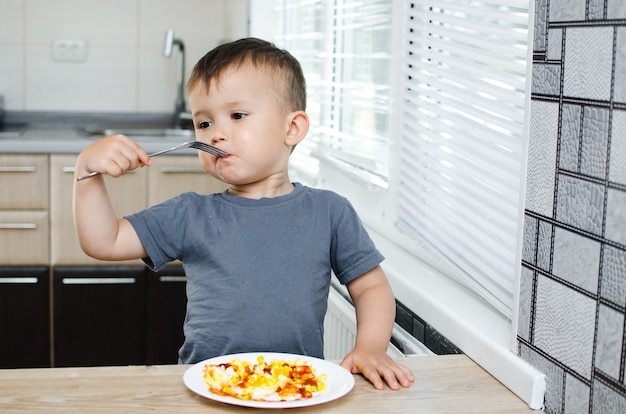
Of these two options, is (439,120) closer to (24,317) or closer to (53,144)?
(53,144)

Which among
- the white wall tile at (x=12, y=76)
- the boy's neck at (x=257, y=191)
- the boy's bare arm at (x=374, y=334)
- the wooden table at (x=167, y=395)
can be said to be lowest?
the wooden table at (x=167, y=395)

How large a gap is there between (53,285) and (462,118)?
75.9 inches

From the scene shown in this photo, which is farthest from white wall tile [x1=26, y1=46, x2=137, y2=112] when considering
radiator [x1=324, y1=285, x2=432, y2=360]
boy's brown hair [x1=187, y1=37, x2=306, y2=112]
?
boy's brown hair [x1=187, y1=37, x2=306, y2=112]

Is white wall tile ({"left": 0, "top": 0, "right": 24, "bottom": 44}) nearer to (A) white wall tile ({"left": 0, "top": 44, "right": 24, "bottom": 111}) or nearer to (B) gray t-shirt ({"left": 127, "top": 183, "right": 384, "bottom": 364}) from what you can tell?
(A) white wall tile ({"left": 0, "top": 44, "right": 24, "bottom": 111})

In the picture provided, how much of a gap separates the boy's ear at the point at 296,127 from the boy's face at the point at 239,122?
0.15 feet

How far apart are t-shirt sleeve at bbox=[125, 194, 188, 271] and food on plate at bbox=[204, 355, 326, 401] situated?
0.27 metres

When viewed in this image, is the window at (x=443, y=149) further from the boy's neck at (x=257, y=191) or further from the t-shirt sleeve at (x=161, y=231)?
the t-shirt sleeve at (x=161, y=231)

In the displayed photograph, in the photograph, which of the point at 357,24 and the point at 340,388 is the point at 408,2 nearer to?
the point at 357,24

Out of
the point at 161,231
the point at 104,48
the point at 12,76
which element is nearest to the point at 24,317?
the point at 12,76

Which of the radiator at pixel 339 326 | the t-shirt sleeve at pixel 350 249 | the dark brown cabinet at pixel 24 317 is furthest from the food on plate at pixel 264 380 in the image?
the dark brown cabinet at pixel 24 317

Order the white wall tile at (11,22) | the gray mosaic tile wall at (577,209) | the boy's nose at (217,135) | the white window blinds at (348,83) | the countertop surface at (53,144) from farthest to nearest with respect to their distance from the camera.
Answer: the white wall tile at (11,22), the countertop surface at (53,144), the white window blinds at (348,83), the boy's nose at (217,135), the gray mosaic tile wall at (577,209)

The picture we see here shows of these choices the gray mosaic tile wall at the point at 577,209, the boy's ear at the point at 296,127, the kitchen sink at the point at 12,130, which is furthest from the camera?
the kitchen sink at the point at 12,130

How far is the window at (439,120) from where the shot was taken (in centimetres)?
147

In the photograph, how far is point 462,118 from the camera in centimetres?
166
